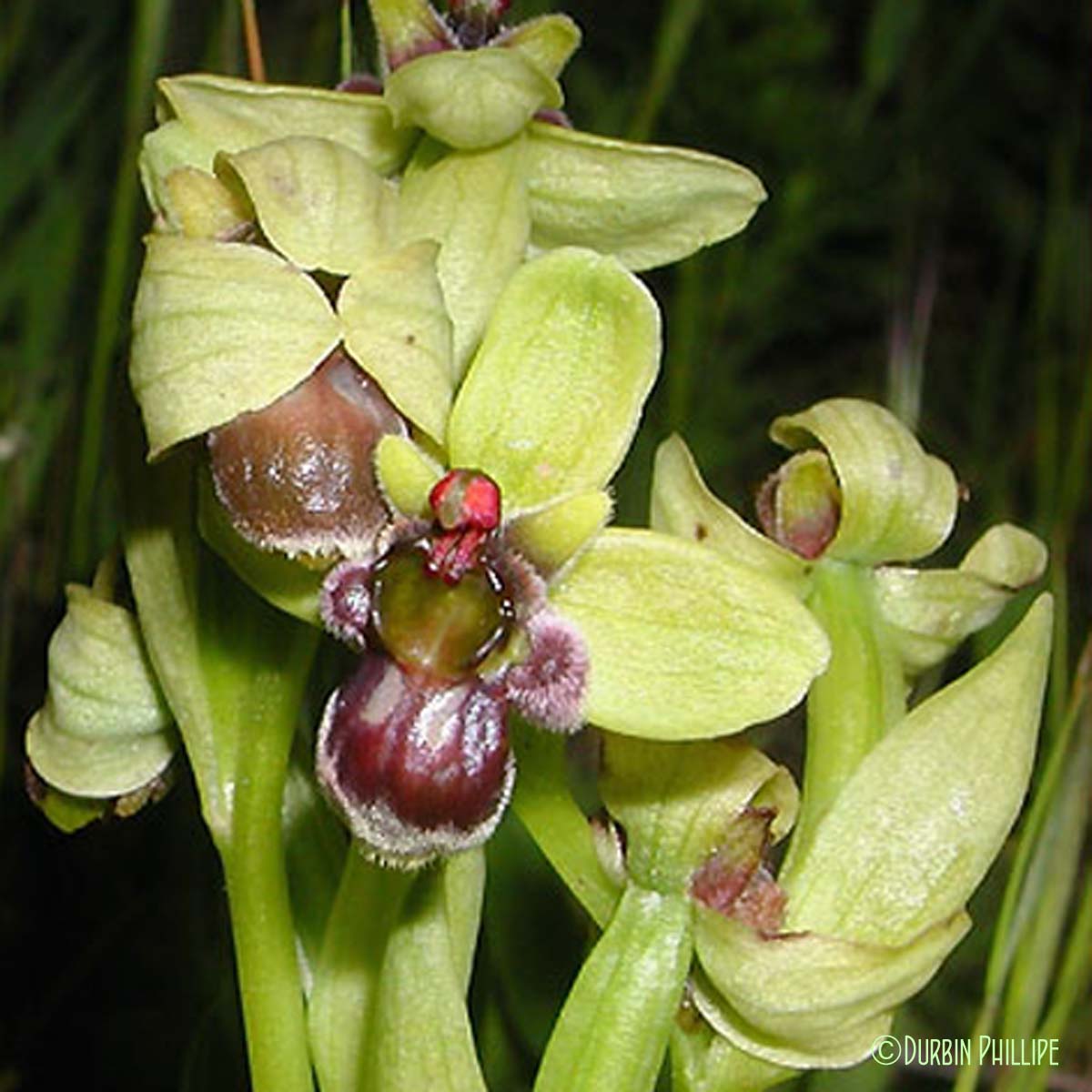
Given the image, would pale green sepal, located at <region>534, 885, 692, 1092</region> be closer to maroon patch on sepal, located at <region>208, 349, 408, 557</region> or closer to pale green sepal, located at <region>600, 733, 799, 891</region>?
pale green sepal, located at <region>600, 733, 799, 891</region>

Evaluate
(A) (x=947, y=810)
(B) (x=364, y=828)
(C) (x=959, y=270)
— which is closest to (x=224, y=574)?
(B) (x=364, y=828)

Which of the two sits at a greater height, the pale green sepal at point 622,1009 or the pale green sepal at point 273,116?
the pale green sepal at point 273,116

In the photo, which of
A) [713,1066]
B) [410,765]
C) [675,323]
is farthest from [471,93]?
[675,323]

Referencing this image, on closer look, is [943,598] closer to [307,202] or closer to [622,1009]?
[622,1009]

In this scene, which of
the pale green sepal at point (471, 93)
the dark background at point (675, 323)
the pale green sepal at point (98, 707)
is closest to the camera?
the pale green sepal at point (471, 93)

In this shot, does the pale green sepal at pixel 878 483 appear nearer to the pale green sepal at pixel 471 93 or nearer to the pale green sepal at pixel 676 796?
the pale green sepal at pixel 676 796

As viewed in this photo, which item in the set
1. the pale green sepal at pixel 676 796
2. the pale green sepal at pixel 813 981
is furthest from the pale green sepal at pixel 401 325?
the pale green sepal at pixel 813 981

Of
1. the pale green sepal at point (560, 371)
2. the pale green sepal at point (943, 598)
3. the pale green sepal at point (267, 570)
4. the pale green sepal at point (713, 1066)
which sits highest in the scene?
the pale green sepal at point (560, 371)

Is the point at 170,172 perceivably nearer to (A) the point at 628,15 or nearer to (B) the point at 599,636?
(B) the point at 599,636

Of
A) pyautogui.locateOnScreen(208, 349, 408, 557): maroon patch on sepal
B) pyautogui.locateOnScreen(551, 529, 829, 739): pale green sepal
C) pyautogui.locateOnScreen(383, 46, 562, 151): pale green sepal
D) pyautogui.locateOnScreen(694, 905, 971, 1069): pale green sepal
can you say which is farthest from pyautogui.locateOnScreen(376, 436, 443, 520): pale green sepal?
pyautogui.locateOnScreen(694, 905, 971, 1069): pale green sepal
